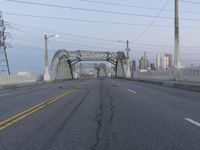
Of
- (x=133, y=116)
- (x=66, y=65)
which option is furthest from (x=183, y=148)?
(x=66, y=65)

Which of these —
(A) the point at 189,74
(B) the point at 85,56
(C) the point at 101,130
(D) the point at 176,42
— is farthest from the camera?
(B) the point at 85,56

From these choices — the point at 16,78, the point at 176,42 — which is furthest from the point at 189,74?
the point at 16,78

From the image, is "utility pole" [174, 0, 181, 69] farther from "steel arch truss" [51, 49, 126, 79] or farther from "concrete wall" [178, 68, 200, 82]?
"steel arch truss" [51, 49, 126, 79]

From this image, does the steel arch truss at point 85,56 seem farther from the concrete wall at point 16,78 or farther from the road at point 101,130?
the road at point 101,130

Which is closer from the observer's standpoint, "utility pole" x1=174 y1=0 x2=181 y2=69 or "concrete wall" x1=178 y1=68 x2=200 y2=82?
"utility pole" x1=174 y1=0 x2=181 y2=69

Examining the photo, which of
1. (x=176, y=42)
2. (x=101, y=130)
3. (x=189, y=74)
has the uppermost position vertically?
(x=176, y=42)

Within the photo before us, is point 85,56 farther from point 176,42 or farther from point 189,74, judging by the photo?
point 176,42

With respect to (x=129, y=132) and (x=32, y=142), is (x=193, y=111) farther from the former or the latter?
(x=32, y=142)

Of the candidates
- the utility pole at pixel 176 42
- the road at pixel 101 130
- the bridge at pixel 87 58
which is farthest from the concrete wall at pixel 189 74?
the bridge at pixel 87 58

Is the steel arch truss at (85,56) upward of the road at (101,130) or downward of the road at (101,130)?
upward

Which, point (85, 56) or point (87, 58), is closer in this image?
point (85, 56)

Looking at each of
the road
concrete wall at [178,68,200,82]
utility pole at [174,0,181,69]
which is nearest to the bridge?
concrete wall at [178,68,200,82]

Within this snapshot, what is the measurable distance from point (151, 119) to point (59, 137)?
368 cm

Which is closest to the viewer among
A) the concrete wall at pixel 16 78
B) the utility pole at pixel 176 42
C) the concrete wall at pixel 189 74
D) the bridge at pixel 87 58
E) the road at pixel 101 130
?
the road at pixel 101 130
